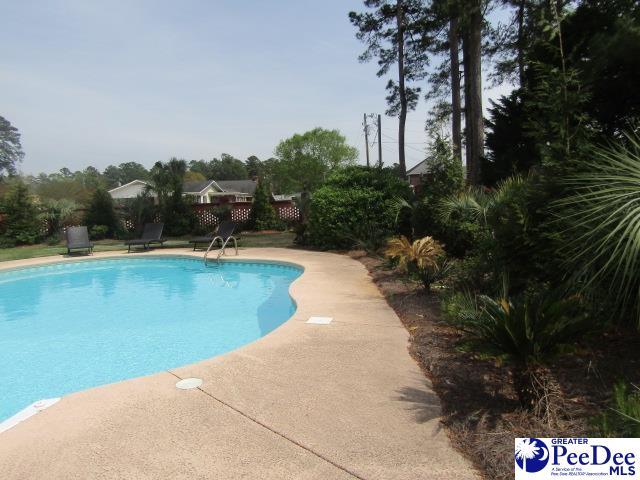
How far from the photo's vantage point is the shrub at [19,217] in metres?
16.3

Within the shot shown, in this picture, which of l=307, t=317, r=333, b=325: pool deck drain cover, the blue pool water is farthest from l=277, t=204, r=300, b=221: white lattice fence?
l=307, t=317, r=333, b=325: pool deck drain cover

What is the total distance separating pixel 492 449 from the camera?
2.06 meters

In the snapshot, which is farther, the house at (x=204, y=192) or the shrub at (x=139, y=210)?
the house at (x=204, y=192)

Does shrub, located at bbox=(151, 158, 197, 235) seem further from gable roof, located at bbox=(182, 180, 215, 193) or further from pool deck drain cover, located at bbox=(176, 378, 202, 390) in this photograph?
gable roof, located at bbox=(182, 180, 215, 193)

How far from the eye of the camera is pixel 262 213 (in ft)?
66.5

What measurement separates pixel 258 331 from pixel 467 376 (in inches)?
150

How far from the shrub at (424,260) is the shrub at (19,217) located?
55.4 ft

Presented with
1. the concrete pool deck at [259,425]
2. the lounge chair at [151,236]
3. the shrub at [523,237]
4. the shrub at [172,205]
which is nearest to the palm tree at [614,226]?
the shrub at [523,237]

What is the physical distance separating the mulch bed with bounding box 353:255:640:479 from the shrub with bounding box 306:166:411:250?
6.88m

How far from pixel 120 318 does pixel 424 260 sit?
5384mm

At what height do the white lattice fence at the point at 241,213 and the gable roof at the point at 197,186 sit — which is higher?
the gable roof at the point at 197,186

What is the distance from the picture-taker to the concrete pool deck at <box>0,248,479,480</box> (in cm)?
203

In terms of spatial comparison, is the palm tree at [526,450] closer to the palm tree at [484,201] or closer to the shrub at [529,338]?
the shrub at [529,338]

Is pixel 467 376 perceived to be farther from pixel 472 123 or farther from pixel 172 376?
pixel 472 123
